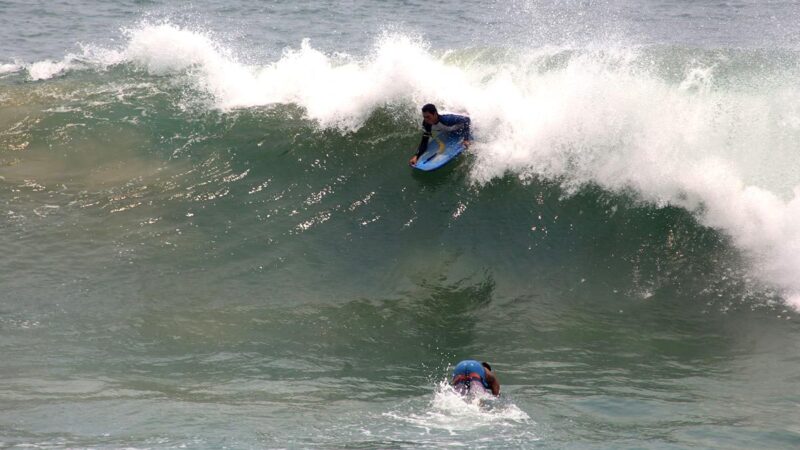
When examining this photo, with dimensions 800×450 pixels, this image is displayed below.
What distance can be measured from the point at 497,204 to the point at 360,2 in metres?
14.1

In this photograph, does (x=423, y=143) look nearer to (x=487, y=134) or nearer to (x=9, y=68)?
(x=487, y=134)

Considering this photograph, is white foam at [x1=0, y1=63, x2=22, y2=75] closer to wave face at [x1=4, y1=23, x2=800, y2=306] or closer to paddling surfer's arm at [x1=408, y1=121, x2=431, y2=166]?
wave face at [x1=4, y1=23, x2=800, y2=306]

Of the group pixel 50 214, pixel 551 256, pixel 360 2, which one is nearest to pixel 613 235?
pixel 551 256

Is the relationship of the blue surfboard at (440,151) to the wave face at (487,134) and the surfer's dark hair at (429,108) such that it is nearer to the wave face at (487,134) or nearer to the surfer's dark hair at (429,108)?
the wave face at (487,134)

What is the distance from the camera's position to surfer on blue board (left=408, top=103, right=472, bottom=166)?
37.1 feet

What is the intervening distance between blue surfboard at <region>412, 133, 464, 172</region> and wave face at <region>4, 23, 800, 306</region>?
290mm

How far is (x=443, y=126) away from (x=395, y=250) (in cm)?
221

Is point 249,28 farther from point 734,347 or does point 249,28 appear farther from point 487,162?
point 734,347

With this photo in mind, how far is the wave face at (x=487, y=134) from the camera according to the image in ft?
35.6

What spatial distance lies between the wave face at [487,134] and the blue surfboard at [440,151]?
290 millimetres

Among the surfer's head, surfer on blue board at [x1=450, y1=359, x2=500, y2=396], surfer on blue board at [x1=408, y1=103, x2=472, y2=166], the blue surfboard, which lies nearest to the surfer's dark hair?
the surfer's head

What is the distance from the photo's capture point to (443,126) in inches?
460

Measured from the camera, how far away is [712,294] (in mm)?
9672

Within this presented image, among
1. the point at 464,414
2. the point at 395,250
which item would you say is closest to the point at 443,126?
the point at 395,250
